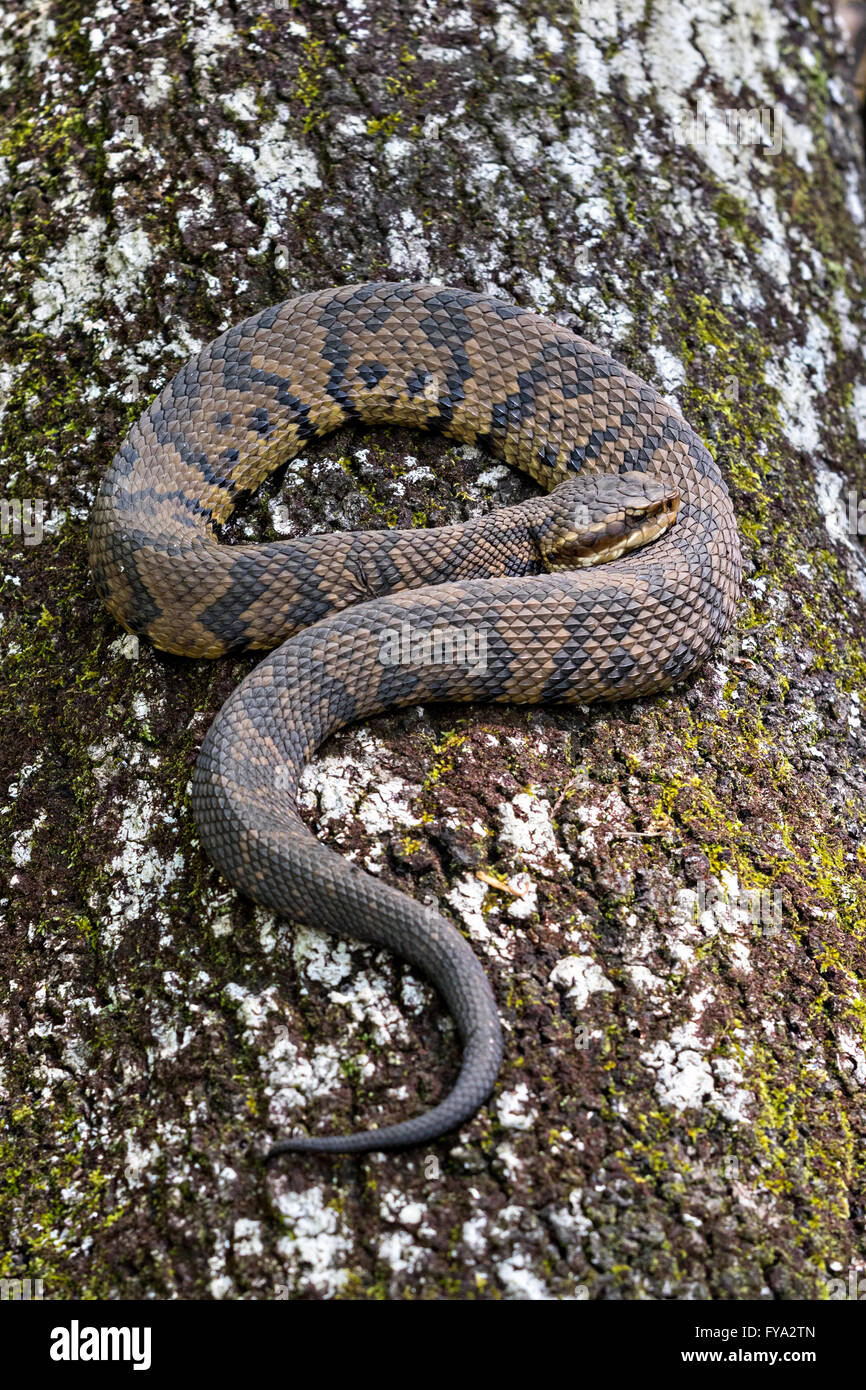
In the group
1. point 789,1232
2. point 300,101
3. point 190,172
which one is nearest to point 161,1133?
point 789,1232

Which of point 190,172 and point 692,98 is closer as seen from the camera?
point 190,172

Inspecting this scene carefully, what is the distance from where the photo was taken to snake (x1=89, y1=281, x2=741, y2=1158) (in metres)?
3.21

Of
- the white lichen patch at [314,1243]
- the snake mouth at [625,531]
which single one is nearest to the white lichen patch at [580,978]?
the white lichen patch at [314,1243]

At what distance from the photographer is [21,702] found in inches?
157

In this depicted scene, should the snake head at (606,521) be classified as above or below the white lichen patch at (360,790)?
above

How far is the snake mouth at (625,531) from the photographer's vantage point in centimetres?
443

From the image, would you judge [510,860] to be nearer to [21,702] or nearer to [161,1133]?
[161,1133]

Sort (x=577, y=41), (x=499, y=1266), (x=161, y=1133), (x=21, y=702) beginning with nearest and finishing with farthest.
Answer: (x=499, y=1266) < (x=161, y=1133) < (x=21, y=702) < (x=577, y=41)

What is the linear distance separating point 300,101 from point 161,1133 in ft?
15.1
